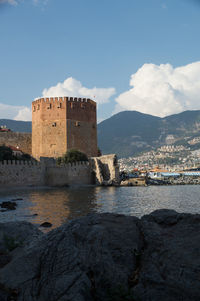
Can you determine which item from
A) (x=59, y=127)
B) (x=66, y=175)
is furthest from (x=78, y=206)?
(x=59, y=127)

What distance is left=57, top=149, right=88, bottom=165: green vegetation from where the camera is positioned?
121 ft

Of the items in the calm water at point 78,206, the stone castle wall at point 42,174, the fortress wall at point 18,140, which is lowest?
the calm water at point 78,206

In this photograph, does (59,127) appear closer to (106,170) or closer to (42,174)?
(106,170)

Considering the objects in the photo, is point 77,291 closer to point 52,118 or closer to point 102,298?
point 102,298

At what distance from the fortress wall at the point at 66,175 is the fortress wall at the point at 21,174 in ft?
3.59

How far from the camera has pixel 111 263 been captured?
9.86 feet

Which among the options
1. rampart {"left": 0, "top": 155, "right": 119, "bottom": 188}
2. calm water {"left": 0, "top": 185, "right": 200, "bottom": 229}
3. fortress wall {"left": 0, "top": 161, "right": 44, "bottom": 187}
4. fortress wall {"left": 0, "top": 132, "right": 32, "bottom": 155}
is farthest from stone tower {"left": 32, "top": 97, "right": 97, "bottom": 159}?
calm water {"left": 0, "top": 185, "right": 200, "bottom": 229}

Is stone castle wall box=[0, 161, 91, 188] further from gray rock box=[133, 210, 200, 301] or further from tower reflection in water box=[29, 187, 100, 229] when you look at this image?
gray rock box=[133, 210, 200, 301]

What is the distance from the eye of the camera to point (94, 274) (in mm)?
2951

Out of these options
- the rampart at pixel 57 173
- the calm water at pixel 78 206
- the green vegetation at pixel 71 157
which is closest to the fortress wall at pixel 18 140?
the green vegetation at pixel 71 157

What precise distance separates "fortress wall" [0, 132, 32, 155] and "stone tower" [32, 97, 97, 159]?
163cm

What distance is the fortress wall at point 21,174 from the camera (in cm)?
2895

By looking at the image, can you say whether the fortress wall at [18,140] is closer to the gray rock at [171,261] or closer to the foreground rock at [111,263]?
the foreground rock at [111,263]

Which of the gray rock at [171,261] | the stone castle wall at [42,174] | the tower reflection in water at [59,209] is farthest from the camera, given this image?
the stone castle wall at [42,174]
